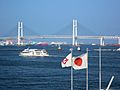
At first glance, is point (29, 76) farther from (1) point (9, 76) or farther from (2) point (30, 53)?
(2) point (30, 53)

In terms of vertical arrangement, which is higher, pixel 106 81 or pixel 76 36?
pixel 76 36

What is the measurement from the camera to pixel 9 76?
1353 inches

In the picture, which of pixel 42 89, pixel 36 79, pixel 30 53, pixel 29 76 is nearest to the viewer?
pixel 42 89

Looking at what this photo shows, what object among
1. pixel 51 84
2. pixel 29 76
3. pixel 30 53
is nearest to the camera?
pixel 51 84

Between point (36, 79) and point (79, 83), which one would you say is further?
point (36, 79)

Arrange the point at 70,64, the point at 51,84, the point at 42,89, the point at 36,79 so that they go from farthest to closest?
the point at 36,79
the point at 51,84
the point at 42,89
the point at 70,64

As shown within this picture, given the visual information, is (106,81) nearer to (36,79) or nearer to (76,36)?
(36,79)

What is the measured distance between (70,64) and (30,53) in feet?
176

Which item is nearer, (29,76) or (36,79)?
(36,79)

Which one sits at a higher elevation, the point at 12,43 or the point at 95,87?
the point at 12,43

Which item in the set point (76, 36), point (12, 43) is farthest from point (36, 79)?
point (12, 43)

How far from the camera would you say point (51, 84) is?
94.5 feet

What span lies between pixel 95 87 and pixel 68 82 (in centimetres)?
348

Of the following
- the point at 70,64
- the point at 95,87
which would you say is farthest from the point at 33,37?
the point at 70,64
